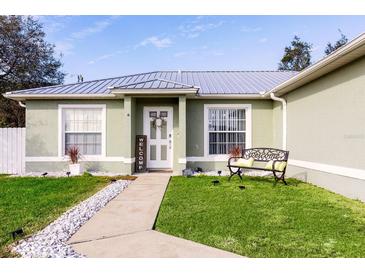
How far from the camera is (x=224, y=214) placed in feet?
16.1

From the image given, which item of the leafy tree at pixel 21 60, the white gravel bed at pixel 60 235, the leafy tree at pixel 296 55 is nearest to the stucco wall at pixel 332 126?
the white gravel bed at pixel 60 235

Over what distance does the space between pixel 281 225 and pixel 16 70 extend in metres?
19.3

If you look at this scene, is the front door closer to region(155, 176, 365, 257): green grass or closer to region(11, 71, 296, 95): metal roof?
region(11, 71, 296, 95): metal roof

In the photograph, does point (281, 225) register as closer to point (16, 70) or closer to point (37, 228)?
point (37, 228)

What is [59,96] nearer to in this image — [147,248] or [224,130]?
[224,130]

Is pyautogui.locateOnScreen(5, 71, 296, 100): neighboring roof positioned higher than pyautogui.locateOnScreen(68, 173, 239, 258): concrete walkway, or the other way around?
pyautogui.locateOnScreen(5, 71, 296, 100): neighboring roof

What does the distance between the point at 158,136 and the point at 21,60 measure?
12.8m

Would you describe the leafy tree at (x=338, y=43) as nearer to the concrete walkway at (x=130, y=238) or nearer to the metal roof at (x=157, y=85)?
the metal roof at (x=157, y=85)

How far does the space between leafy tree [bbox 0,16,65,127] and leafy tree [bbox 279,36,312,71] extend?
24111mm

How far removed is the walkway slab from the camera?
Answer: 3252 mm

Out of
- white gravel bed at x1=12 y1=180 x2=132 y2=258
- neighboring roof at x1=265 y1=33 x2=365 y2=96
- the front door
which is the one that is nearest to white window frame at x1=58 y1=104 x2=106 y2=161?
the front door
